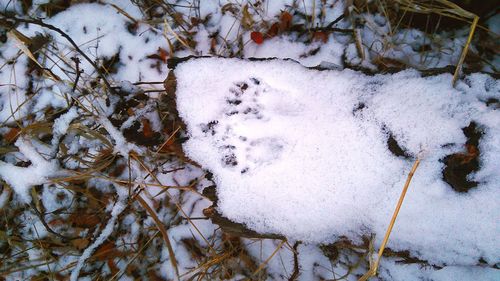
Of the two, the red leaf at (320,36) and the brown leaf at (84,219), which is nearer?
the red leaf at (320,36)

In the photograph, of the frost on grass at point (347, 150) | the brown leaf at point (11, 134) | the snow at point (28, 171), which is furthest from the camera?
the brown leaf at point (11, 134)

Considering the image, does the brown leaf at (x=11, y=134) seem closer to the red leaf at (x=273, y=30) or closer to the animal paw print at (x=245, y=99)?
the animal paw print at (x=245, y=99)

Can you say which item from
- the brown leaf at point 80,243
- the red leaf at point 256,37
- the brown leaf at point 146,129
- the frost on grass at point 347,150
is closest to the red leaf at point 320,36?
the red leaf at point 256,37

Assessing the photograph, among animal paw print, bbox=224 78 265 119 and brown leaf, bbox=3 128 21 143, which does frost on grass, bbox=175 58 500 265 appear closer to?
animal paw print, bbox=224 78 265 119

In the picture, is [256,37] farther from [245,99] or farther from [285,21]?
[245,99]

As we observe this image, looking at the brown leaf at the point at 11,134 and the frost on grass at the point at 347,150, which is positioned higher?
the frost on grass at the point at 347,150

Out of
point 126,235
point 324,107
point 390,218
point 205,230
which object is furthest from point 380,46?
point 126,235

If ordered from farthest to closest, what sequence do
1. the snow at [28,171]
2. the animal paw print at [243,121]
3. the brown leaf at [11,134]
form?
the brown leaf at [11,134] → the snow at [28,171] → the animal paw print at [243,121]

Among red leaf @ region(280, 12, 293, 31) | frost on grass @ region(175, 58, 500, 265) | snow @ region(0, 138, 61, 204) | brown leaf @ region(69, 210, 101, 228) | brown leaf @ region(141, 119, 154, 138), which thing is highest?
red leaf @ region(280, 12, 293, 31)

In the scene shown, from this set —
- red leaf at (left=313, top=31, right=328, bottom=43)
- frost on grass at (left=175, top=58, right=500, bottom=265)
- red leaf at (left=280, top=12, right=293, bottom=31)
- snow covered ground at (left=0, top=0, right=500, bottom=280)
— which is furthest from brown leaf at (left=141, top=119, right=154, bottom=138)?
→ red leaf at (left=313, top=31, right=328, bottom=43)
